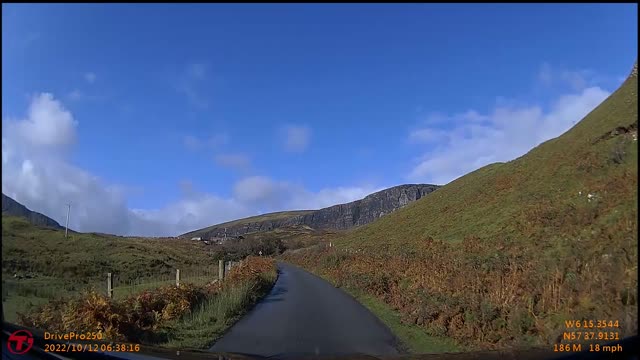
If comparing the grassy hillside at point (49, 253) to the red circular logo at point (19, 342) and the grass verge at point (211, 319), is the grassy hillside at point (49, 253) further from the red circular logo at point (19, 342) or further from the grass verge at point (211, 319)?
the grass verge at point (211, 319)

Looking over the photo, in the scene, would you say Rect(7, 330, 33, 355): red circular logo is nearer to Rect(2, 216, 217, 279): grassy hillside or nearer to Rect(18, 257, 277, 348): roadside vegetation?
Rect(2, 216, 217, 279): grassy hillside

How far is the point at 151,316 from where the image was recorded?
11727 mm

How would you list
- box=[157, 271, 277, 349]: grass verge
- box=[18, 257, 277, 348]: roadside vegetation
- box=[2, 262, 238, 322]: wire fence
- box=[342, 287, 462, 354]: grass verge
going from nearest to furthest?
box=[2, 262, 238, 322]: wire fence < box=[18, 257, 277, 348]: roadside vegetation < box=[342, 287, 462, 354]: grass verge < box=[157, 271, 277, 349]: grass verge

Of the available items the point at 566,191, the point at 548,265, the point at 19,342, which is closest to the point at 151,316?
the point at 19,342

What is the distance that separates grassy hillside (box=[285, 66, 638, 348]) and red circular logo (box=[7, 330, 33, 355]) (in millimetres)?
7360

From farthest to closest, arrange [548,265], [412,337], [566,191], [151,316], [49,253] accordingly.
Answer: [566,191]
[548,265]
[151,316]
[412,337]
[49,253]

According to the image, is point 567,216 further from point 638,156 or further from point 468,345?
point 468,345

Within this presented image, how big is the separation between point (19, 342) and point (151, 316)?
692cm

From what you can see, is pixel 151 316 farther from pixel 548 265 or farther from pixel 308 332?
pixel 548 265

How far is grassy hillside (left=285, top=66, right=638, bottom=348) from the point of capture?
30.5 feet

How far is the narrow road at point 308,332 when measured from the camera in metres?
9.50

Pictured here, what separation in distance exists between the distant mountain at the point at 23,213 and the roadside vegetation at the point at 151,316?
1558 millimetres

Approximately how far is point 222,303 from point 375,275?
403 inches

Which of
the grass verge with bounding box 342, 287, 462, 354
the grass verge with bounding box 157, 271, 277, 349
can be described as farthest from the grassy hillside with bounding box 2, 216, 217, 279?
the grass verge with bounding box 342, 287, 462, 354
